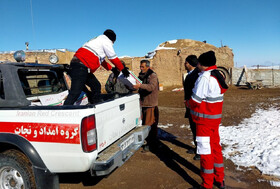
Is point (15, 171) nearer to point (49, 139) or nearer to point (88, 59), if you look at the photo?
point (49, 139)

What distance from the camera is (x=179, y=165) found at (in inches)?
152

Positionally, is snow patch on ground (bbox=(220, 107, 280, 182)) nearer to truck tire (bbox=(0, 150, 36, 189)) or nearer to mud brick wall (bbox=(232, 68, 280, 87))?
truck tire (bbox=(0, 150, 36, 189))

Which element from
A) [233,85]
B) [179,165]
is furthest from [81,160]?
[233,85]

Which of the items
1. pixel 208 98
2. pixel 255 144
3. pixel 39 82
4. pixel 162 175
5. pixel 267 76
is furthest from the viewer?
pixel 267 76

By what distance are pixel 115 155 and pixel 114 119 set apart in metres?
0.51

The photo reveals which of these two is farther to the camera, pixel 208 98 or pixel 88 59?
pixel 88 59

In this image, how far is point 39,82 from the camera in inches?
146

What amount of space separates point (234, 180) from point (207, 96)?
156cm

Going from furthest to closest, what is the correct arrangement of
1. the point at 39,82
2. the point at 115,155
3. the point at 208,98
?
the point at 39,82 < the point at 208,98 < the point at 115,155

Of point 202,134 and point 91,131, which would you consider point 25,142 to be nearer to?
point 91,131

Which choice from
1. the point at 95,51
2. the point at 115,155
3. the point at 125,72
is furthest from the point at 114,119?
the point at 95,51

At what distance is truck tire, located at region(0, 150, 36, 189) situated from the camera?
7.84 ft

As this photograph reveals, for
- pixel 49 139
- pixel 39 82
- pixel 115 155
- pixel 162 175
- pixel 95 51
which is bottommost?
pixel 162 175

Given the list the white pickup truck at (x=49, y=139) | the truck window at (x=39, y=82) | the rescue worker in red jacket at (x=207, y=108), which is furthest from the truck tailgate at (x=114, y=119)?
the truck window at (x=39, y=82)
